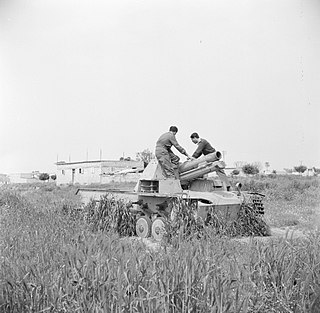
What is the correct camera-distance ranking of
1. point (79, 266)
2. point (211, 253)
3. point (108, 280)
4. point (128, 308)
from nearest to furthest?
point (128, 308)
point (108, 280)
point (79, 266)
point (211, 253)

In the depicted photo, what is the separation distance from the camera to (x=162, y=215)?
945 cm

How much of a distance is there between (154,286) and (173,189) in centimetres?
646

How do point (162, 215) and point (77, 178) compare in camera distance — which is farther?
point (77, 178)

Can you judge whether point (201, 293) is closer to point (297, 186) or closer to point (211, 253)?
point (211, 253)

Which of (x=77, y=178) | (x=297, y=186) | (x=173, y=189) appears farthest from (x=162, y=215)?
(x=77, y=178)

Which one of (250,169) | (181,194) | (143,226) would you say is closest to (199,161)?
(181,194)

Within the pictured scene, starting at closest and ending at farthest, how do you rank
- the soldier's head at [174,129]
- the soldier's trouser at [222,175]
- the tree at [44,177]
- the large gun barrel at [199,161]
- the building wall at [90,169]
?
the large gun barrel at [199,161] < the soldier's trouser at [222,175] < the soldier's head at [174,129] < the building wall at [90,169] < the tree at [44,177]

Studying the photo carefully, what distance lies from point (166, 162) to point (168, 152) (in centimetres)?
22

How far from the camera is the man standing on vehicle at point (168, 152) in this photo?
998 centimetres

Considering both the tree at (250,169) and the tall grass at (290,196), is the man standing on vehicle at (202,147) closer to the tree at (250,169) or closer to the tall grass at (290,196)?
the tall grass at (290,196)

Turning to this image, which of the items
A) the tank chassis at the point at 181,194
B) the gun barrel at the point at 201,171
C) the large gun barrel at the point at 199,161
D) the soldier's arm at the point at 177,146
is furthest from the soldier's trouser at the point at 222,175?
the soldier's arm at the point at 177,146

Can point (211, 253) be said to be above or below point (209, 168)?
below

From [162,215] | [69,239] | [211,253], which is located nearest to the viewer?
[211,253]

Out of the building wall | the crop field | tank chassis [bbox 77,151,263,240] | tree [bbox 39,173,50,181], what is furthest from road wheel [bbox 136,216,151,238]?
tree [bbox 39,173,50,181]
